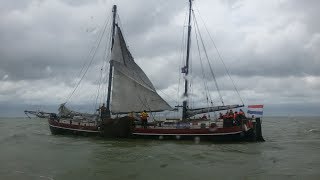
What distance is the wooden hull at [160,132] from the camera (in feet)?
113

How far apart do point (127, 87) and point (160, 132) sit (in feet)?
22.2

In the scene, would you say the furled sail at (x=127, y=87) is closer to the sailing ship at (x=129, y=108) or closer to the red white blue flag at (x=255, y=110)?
the sailing ship at (x=129, y=108)

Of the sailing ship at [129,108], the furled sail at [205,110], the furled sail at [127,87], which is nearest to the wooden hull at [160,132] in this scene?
the sailing ship at [129,108]

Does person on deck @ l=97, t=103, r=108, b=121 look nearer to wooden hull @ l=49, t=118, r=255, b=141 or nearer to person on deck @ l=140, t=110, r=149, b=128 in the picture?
wooden hull @ l=49, t=118, r=255, b=141

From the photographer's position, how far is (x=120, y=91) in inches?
1574

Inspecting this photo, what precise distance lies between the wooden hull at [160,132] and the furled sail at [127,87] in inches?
113

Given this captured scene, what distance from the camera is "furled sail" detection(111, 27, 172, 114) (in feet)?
131

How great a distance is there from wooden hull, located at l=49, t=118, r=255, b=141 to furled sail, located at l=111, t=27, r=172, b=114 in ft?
9.45

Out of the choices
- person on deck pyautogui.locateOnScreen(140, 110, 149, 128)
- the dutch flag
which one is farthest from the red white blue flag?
person on deck pyautogui.locateOnScreen(140, 110, 149, 128)

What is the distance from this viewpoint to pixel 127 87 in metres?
40.1

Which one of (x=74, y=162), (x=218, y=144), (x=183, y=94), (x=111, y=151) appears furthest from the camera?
(x=183, y=94)

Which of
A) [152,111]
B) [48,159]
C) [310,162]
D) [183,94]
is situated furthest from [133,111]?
[310,162]

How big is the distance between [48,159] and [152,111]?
1659 centimetres

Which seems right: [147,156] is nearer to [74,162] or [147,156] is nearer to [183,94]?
[74,162]
